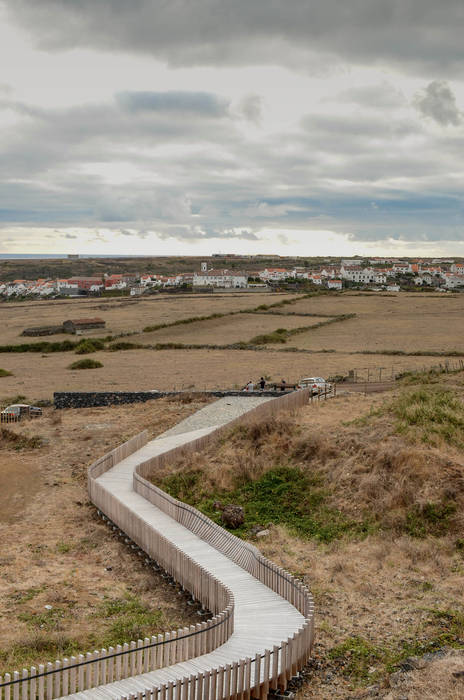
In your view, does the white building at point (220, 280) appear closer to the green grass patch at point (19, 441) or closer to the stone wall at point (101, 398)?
the stone wall at point (101, 398)

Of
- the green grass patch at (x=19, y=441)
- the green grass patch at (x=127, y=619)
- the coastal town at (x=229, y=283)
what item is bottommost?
the green grass patch at (x=19, y=441)

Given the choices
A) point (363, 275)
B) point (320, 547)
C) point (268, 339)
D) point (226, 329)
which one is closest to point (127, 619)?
point (320, 547)

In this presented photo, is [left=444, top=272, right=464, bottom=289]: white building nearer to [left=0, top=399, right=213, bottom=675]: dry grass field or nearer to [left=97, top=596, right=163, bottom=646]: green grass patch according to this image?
[left=0, top=399, right=213, bottom=675]: dry grass field

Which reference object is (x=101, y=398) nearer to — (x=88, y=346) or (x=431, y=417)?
(x=431, y=417)

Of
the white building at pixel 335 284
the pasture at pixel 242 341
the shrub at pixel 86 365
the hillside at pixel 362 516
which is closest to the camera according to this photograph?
the hillside at pixel 362 516

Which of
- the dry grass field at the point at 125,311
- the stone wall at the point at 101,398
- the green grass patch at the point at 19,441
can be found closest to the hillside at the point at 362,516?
the green grass patch at the point at 19,441

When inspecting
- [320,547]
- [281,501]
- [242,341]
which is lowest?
[320,547]

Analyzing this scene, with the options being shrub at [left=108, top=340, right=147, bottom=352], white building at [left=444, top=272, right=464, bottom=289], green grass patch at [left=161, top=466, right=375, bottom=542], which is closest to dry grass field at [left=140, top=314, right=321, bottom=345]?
shrub at [left=108, top=340, right=147, bottom=352]
